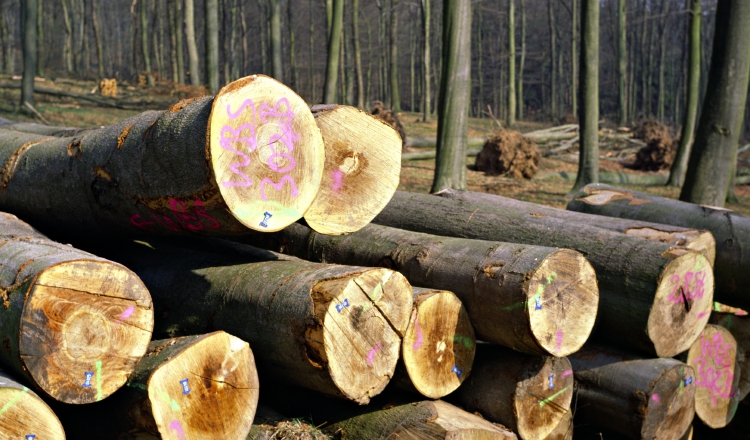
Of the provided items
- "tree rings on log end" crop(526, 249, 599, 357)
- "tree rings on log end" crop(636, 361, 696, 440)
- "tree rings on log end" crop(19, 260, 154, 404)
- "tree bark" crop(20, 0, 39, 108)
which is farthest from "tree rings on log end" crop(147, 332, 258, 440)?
"tree bark" crop(20, 0, 39, 108)

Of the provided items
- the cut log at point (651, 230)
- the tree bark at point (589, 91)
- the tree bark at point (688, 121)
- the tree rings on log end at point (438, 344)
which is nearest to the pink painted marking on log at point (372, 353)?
the tree rings on log end at point (438, 344)

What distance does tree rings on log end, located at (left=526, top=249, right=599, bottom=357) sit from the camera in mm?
3172

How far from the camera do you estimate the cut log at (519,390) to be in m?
3.42

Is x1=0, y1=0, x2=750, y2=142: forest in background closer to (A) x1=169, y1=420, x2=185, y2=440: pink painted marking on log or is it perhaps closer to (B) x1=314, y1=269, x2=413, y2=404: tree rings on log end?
(B) x1=314, y1=269, x2=413, y2=404: tree rings on log end

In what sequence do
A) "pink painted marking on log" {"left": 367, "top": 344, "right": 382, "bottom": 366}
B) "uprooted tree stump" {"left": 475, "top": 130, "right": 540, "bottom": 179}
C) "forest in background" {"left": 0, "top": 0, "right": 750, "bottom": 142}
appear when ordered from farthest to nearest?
"forest in background" {"left": 0, "top": 0, "right": 750, "bottom": 142} → "uprooted tree stump" {"left": 475, "top": 130, "right": 540, "bottom": 179} → "pink painted marking on log" {"left": 367, "top": 344, "right": 382, "bottom": 366}

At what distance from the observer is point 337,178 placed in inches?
136

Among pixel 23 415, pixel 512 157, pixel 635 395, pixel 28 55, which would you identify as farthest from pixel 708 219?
pixel 28 55

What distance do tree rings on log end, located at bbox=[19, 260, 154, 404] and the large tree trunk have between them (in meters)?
8.02

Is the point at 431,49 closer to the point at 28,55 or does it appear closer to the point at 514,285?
the point at 28,55

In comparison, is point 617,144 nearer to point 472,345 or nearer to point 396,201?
point 396,201

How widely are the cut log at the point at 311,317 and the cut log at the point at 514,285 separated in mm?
478

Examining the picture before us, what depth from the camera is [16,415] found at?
250 centimetres

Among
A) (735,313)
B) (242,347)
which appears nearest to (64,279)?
(242,347)

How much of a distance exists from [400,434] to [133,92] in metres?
25.2
